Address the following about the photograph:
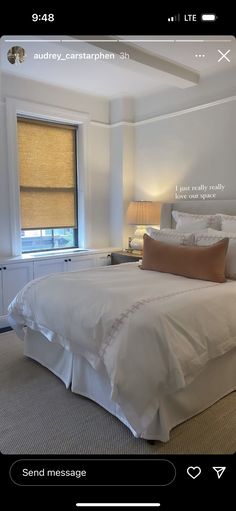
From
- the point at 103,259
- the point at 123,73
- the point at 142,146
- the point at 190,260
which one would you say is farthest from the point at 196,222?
the point at 123,73

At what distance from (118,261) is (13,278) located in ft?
4.04

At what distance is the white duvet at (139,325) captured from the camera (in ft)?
4.89

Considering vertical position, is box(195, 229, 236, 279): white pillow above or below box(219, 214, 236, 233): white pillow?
below

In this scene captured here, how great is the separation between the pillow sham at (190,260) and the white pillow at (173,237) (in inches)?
5.6

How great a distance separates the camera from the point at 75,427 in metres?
1.72

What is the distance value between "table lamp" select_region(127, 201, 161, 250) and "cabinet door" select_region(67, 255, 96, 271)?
0.52m

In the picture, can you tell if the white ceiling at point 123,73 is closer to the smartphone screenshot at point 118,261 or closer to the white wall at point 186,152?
the smartphone screenshot at point 118,261

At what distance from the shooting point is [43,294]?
2160 millimetres

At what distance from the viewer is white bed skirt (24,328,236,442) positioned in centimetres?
156
